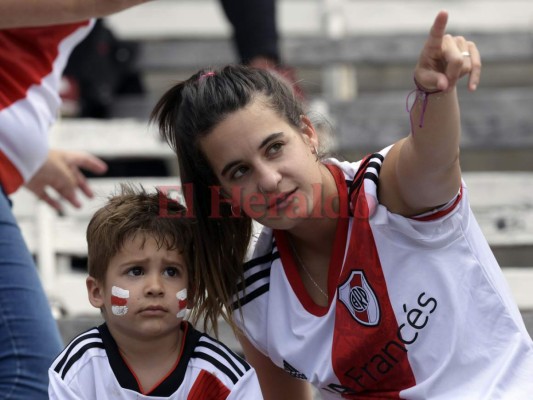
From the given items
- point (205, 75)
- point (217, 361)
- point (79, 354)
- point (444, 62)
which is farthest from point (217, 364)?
point (444, 62)

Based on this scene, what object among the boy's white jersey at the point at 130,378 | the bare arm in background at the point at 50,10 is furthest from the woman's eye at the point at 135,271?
the bare arm in background at the point at 50,10

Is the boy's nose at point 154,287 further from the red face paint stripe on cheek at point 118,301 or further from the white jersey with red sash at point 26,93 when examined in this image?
the white jersey with red sash at point 26,93

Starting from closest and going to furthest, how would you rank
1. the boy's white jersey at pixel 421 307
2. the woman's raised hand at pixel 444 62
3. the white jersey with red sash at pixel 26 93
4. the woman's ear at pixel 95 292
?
1. the woman's raised hand at pixel 444 62
2. the boy's white jersey at pixel 421 307
3. the woman's ear at pixel 95 292
4. the white jersey with red sash at pixel 26 93

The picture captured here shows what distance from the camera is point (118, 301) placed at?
1.75 meters

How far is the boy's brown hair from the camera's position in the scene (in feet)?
5.83

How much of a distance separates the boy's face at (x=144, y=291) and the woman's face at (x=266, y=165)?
0.61 ft

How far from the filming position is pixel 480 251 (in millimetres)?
1724

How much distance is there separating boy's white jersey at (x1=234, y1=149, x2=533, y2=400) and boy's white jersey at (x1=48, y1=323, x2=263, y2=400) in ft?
0.62

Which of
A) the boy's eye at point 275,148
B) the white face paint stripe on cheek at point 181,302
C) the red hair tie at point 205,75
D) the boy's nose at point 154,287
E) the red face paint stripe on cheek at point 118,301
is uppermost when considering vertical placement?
the red hair tie at point 205,75

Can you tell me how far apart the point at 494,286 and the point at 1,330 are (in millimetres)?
1001

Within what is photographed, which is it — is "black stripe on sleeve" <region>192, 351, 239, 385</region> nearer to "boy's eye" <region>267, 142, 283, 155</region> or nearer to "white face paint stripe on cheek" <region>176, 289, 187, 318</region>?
"white face paint stripe on cheek" <region>176, 289, 187, 318</region>

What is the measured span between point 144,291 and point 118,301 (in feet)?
0.17

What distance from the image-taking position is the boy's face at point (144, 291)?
174 cm

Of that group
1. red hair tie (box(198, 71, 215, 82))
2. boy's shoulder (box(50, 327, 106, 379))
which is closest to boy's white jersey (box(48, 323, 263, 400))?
boy's shoulder (box(50, 327, 106, 379))
